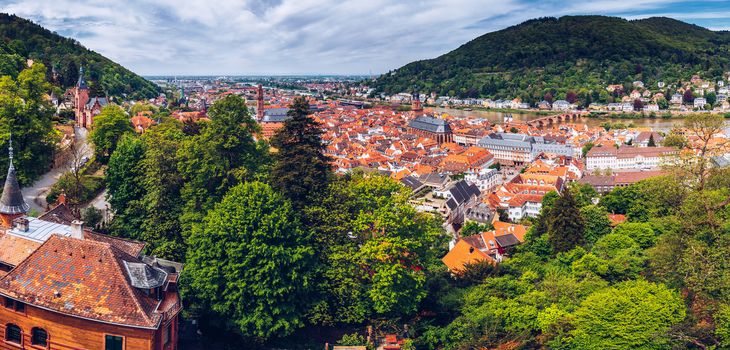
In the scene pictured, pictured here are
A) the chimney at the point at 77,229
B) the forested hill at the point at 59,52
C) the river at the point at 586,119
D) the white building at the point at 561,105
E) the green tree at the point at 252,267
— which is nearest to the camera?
the chimney at the point at 77,229

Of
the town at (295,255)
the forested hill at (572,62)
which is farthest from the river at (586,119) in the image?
the town at (295,255)

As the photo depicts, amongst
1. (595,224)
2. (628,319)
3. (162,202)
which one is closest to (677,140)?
(595,224)

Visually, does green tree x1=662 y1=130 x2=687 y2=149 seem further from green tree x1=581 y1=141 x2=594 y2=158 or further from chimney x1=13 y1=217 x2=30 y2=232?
chimney x1=13 y1=217 x2=30 y2=232

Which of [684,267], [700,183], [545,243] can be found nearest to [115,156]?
[545,243]

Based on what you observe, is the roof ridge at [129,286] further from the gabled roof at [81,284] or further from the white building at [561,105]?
the white building at [561,105]

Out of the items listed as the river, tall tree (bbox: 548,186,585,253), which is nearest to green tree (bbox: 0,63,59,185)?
tall tree (bbox: 548,186,585,253)
